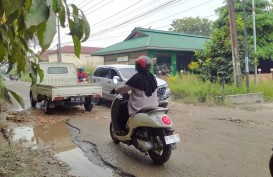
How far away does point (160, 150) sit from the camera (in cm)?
477

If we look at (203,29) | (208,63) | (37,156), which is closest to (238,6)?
(208,63)

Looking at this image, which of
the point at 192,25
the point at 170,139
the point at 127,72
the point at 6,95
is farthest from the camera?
the point at 192,25

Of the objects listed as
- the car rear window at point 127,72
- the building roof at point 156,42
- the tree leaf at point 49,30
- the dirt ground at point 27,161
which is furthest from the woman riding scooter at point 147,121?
the building roof at point 156,42

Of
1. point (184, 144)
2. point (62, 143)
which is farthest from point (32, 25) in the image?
point (62, 143)

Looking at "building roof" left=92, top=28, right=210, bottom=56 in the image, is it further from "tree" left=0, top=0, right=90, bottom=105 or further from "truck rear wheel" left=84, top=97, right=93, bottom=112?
"tree" left=0, top=0, right=90, bottom=105

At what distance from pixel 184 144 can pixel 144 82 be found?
6.23ft

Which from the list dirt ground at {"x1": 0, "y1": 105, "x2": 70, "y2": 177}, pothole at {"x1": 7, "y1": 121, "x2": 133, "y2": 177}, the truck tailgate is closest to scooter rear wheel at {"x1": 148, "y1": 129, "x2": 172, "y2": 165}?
pothole at {"x1": 7, "y1": 121, "x2": 133, "y2": 177}

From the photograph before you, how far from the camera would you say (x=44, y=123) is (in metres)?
8.70

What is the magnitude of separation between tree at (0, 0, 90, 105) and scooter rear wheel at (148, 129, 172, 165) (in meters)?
3.09

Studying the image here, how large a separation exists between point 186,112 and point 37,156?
20.2 ft

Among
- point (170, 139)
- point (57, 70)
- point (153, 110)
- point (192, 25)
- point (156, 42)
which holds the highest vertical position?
point (192, 25)

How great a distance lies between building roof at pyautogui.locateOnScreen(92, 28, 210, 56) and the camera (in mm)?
20734

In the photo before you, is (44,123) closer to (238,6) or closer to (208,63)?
(208,63)

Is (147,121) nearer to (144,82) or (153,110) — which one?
(153,110)
